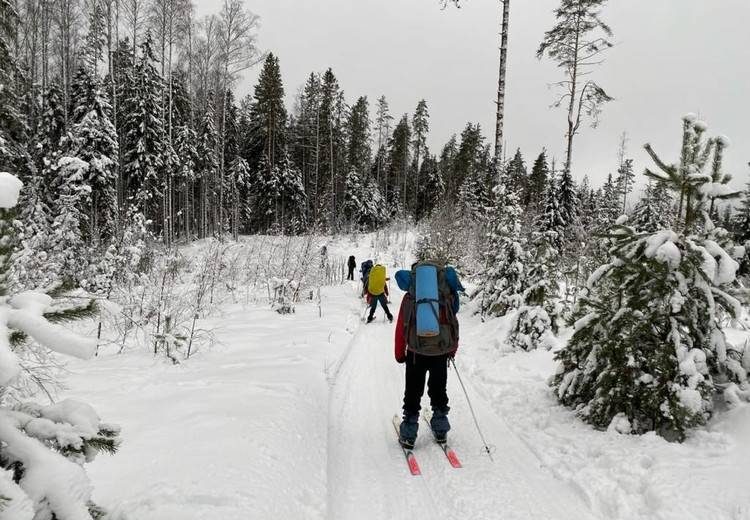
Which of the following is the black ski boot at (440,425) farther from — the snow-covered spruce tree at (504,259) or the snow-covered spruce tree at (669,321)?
the snow-covered spruce tree at (504,259)

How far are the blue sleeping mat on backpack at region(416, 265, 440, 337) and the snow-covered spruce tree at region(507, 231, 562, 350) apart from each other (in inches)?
152

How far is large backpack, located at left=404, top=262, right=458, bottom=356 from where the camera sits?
4.13 meters

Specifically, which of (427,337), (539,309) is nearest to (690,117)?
(427,337)

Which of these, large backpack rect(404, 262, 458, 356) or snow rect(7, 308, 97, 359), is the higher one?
snow rect(7, 308, 97, 359)

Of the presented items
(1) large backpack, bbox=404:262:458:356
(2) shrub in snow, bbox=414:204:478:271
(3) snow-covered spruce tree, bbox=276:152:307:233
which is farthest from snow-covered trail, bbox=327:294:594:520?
(3) snow-covered spruce tree, bbox=276:152:307:233

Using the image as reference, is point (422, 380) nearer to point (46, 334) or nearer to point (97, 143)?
point (46, 334)

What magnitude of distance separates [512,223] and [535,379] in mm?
5106

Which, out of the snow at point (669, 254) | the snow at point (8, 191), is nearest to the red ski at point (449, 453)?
the snow at point (669, 254)

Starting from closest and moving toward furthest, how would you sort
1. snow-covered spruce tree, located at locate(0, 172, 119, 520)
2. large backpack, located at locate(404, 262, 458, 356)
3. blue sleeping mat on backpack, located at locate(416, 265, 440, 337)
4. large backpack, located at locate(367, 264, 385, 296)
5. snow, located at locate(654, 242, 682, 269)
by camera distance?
snow-covered spruce tree, located at locate(0, 172, 119, 520)
snow, located at locate(654, 242, 682, 269)
blue sleeping mat on backpack, located at locate(416, 265, 440, 337)
large backpack, located at locate(404, 262, 458, 356)
large backpack, located at locate(367, 264, 385, 296)

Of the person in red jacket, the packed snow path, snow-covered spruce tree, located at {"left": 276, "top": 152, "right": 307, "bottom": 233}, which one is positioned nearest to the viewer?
the packed snow path

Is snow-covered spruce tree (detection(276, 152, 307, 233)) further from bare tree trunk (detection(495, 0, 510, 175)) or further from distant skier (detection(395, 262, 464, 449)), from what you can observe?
→ distant skier (detection(395, 262, 464, 449))

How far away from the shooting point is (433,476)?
3.73 m

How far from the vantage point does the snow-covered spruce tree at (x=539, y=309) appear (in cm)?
744

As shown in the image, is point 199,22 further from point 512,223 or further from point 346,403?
point 346,403
